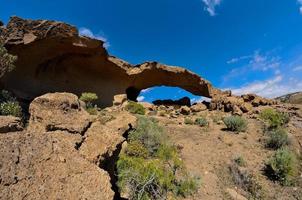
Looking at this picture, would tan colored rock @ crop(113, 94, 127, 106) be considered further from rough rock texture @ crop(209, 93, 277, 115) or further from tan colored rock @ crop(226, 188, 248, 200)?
tan colored rock @ crop(226, 188, 248, 200)

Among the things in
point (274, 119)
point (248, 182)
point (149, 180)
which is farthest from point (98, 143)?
point (274, 119)

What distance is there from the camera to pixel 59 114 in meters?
6.33

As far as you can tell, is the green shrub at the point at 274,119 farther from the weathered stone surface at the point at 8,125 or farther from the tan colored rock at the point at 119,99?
the weathered stone surface at the point at 8,125

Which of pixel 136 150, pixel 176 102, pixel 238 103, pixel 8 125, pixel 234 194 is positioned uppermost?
pixel 176 102

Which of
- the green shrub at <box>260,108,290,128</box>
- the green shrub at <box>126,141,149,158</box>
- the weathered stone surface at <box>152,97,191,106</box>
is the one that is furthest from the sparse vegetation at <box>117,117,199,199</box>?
the weathered stone surface at <box>152,97,191,106</box>

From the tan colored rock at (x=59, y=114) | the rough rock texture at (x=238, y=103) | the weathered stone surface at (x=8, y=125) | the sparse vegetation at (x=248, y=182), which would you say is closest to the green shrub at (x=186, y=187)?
the sparse vegetation at (x=248, y=182)

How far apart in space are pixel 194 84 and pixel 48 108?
21584mm

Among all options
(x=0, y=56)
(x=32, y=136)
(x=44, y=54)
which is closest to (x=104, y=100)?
(x=44, y=54)

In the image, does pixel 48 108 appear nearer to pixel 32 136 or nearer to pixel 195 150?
pixel 32 136

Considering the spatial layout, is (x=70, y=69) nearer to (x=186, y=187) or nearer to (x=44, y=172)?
(x=186, y=187)

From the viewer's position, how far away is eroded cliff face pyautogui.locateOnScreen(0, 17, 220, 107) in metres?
18.5

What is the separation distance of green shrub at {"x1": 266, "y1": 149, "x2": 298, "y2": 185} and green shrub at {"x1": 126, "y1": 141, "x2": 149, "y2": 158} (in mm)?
4456

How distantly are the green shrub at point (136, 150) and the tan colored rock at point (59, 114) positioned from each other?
321 cm

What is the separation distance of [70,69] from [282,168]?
16.2 meters
